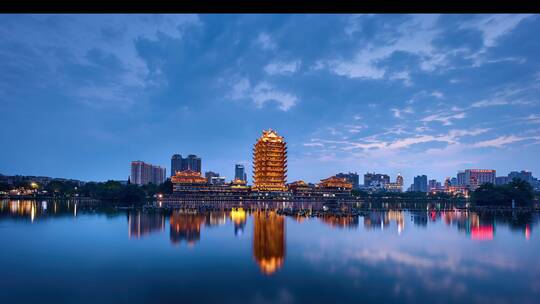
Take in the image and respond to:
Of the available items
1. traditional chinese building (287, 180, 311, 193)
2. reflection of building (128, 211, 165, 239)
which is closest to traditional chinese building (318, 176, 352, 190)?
traditional chinese building (287, 180, 311, 193)

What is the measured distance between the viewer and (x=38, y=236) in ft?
120

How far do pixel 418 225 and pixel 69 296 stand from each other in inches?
1735

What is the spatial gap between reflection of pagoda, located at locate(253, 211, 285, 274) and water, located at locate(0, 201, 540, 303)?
12 centimetres

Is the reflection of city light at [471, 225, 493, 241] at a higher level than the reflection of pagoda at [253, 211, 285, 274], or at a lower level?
lower

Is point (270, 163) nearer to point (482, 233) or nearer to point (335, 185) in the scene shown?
point (335, 185)

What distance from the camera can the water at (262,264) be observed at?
19.2 metres

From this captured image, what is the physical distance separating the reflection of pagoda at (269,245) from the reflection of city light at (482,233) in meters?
20.6

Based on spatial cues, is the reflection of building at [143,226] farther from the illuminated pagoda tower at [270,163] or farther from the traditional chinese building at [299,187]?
the traditional chinese building at [299,187]

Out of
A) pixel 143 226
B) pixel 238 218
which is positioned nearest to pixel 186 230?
pixel 143 226

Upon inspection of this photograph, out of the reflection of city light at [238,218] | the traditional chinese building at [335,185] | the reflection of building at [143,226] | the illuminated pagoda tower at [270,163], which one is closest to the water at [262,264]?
the reflection of building at [143,226]

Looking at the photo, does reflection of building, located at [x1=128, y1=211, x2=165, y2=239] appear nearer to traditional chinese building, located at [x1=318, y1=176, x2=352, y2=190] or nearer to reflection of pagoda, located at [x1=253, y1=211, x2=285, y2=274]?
reflection of pagoda, located at [x1=253, y1=211, x2=285, y2=274]

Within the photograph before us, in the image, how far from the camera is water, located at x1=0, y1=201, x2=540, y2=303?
1925 centimetres

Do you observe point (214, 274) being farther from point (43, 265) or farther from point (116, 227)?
point (116, 227)
